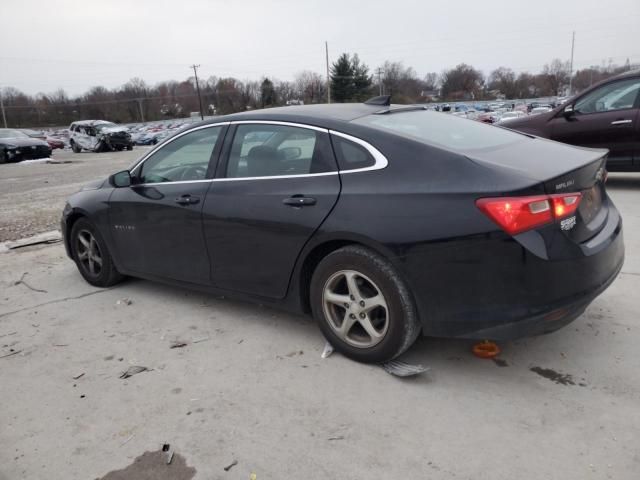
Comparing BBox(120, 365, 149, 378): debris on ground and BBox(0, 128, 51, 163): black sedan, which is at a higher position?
BBox(0, 128, 51, 163): black sedan

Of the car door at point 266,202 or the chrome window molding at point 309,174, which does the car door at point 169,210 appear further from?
the car door at point 266,202

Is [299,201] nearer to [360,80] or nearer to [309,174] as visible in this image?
[309,174]

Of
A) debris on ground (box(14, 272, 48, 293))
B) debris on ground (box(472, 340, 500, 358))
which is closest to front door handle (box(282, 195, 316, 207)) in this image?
debris on ground (box(472, 340, 500, 358))

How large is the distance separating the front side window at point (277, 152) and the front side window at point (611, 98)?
634 cm

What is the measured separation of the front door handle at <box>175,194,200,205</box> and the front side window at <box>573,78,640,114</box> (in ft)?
22.1

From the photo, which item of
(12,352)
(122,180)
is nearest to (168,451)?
(12,352)

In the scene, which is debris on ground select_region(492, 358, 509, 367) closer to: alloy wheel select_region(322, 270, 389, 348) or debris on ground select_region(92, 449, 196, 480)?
alloy wheel select_region(322, 270, 389, 348)

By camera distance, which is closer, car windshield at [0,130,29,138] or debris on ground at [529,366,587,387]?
debris on ground at [529,366,587,387]

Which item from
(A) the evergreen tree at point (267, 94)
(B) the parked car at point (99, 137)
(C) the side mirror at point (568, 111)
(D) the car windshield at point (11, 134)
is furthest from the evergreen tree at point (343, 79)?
(C) the side mirror at point (568, 111)

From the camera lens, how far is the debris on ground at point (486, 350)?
3164 mm

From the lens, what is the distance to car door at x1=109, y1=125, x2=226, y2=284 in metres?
3.84

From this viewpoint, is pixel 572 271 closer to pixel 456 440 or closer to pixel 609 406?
pixel 609 406

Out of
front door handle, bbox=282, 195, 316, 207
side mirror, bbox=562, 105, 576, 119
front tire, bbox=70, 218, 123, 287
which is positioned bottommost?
front tire, bbox=70, 218, 123, 287

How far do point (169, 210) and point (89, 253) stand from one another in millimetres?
1412
